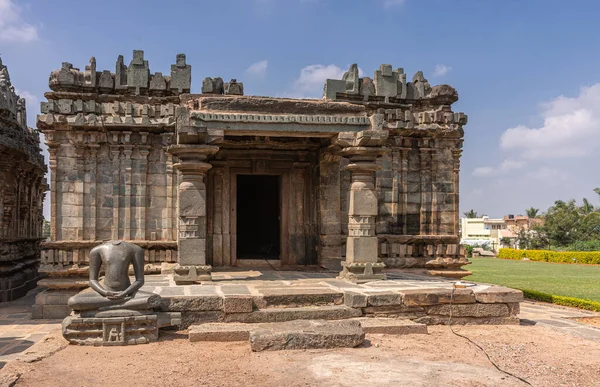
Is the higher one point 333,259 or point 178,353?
point 333,259

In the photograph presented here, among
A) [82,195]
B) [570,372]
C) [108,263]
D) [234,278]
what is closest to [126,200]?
[82,195]

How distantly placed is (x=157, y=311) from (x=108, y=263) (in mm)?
1015

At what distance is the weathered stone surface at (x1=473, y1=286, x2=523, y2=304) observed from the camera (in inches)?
342

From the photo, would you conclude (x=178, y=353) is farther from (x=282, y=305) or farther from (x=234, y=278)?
(x=234, y=278)

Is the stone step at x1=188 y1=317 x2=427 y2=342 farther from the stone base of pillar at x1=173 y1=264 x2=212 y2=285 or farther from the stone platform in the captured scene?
the stone base of pillar at x1=173 y1=264 x2=212 y2=285

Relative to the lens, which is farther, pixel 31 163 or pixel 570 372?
pixel 31 163

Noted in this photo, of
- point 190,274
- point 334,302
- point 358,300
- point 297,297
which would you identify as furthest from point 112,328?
point 358,300

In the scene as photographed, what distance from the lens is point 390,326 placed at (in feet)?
25.5

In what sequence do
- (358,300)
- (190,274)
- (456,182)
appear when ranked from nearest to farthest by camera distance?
(358,300), (190,274), (456,182)

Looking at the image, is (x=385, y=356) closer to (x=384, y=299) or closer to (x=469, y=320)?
(x=384, y=299)

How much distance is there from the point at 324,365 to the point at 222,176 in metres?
7.18

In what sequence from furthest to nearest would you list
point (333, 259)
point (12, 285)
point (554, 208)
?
point (554, 208) < point (12, 285) < point (333, 259)

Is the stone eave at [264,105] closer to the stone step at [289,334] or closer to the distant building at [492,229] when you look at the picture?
the stone step at [289,334]

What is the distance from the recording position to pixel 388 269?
41.3ft
